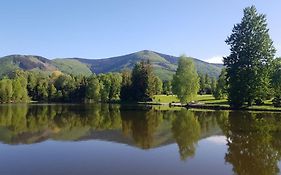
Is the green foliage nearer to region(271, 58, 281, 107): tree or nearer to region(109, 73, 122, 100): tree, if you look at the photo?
region(109, 73, 122, 100): tree

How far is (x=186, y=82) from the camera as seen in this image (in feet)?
301

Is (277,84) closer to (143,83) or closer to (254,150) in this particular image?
(143,83)

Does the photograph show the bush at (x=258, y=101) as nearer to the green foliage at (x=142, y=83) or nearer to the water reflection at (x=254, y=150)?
the water reflection at (x=254, y=150)

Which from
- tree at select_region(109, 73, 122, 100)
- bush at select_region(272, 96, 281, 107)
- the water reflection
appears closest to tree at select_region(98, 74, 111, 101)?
tree at select_region(109, 73, 122, 100)

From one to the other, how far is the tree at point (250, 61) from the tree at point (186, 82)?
896 inches

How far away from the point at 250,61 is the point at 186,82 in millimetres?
25971

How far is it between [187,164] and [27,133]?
1955cm

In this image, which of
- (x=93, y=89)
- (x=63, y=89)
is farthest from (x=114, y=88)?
(x=63, y=89)

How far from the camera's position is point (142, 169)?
58.8ft

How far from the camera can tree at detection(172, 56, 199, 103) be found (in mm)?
91625

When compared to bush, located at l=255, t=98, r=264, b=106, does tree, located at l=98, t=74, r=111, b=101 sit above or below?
above

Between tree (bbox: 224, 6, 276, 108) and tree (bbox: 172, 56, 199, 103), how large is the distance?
2275 centimetres

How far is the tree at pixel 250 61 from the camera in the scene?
65875mm

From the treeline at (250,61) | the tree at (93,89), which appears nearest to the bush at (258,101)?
the treeline at (250,61)
